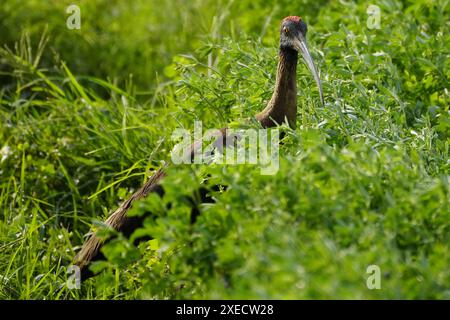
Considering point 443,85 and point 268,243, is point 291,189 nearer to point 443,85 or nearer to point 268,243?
point 268,243

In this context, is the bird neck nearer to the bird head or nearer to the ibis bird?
the ibis bird

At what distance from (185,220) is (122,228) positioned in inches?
45.4

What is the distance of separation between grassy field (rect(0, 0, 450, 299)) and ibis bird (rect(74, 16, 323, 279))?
0.39 ft

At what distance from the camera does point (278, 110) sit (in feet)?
16.5

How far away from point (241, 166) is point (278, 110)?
1407mm

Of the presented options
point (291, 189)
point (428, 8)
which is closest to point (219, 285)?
point (291, 189)

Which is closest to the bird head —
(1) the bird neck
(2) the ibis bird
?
(2) the ibis bird

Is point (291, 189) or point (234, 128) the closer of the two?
point (291, 189)

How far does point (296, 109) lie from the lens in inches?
200

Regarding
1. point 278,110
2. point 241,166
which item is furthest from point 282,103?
point 241,166

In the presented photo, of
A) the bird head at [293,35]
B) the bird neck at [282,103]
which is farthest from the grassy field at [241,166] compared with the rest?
the bird head at [293,35]

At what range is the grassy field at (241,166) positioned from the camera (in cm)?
332

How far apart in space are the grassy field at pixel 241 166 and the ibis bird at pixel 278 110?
0.12 meters
